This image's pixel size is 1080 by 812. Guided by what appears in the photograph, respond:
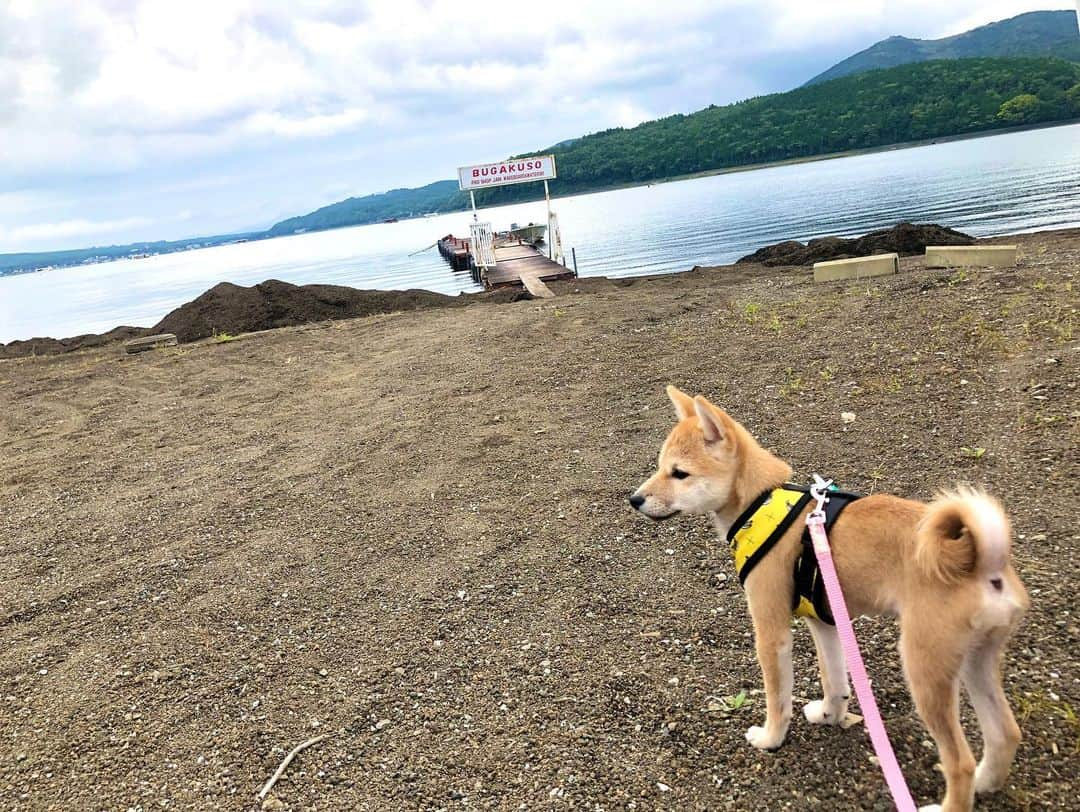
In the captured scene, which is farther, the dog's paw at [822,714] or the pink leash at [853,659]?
the dog's paw at [822,714]

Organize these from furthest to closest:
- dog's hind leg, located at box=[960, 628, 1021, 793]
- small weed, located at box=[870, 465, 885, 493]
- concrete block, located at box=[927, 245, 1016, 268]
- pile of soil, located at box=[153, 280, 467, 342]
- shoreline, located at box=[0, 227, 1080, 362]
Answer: shoreline, located at box=[0, 227, 1080, 362] < pile of soil, located at box=[153, 280, 467, 342] < concrete block, located at box=[927, 245, 1016, 268] < small weed, located at box=[870, 465, 885, 493] < dog's hind leg, located at box=[960, 628, 1021, 793]

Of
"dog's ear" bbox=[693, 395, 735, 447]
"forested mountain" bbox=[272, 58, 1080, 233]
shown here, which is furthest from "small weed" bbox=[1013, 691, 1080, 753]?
"forested mountain" bbox=[272, 58, 1080, 233]

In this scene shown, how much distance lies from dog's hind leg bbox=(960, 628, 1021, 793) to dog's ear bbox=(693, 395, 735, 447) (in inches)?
48.6

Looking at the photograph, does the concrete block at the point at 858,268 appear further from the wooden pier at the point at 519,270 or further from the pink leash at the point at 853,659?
the pink leash at the point at 853,659

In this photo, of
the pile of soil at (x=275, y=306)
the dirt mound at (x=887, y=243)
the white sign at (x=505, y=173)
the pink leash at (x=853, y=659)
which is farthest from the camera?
the white sign at (x=505, y=173)

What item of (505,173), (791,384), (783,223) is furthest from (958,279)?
(783,223)

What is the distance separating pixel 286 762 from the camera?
3.35 metres

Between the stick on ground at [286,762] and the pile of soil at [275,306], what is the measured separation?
17572 millimetres

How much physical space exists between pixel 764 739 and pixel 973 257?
12945 millimetres

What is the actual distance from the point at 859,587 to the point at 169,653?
13.9 ft

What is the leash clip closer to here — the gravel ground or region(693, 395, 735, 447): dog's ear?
region(693, 395, 735, 447): dog's ear

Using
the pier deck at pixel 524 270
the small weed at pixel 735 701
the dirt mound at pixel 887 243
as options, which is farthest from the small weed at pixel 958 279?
the pier deck at pixel 524 270

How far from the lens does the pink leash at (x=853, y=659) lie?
210 centimetres

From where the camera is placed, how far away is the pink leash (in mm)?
2100
